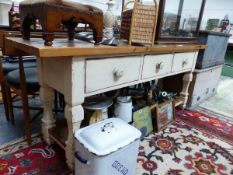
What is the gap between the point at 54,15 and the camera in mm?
761

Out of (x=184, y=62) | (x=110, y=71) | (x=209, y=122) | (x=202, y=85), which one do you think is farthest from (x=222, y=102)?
(x=110, y=71)

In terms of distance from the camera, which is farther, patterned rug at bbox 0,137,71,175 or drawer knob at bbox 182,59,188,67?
drawer knob at bbox 182,59,188,67

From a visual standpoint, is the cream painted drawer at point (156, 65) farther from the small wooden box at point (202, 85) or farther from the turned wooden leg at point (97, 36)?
the small wooden box at point (202, 85)

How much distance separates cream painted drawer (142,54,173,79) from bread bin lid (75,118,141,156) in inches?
16.3

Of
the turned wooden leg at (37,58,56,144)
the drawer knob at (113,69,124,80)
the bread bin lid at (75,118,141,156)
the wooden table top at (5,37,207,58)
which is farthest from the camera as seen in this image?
the turned wooden leg at (37,58,56,144)

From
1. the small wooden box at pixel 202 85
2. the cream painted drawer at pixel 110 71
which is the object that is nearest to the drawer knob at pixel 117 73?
the cream painted drawer at pixel 110 71

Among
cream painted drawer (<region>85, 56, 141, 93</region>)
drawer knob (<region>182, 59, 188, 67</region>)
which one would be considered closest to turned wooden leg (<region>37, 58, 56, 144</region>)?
cream painted drawer (<region>85, 56, 141, 93</region>)

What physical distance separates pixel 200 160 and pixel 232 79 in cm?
294

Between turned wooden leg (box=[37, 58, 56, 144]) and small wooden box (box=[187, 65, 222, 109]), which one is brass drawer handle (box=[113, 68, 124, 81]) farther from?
small wooden box (box=[187, 65, 222, 109])

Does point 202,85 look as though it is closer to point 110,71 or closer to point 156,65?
point 156,65

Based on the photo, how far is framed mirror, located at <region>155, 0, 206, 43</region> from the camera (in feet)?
4.28

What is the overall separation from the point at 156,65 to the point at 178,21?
20.8 inches

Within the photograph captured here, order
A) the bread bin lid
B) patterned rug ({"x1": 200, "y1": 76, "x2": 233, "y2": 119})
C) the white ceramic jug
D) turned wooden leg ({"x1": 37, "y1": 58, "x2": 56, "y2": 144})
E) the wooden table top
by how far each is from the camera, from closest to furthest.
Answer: the wooden table top
the bread bin lid
turned wooden leg ({"x1": 37, "y1": 58, "x2": 56, "y2": 144})
the white ceramic jug
patterned rug ({"x1": 200, "y1": 76, "x2": 233, "y2": 119})

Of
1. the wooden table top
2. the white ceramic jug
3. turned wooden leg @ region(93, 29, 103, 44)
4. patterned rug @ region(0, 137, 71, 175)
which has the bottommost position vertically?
patterned rug @ region(0, 137, 71, 175)
